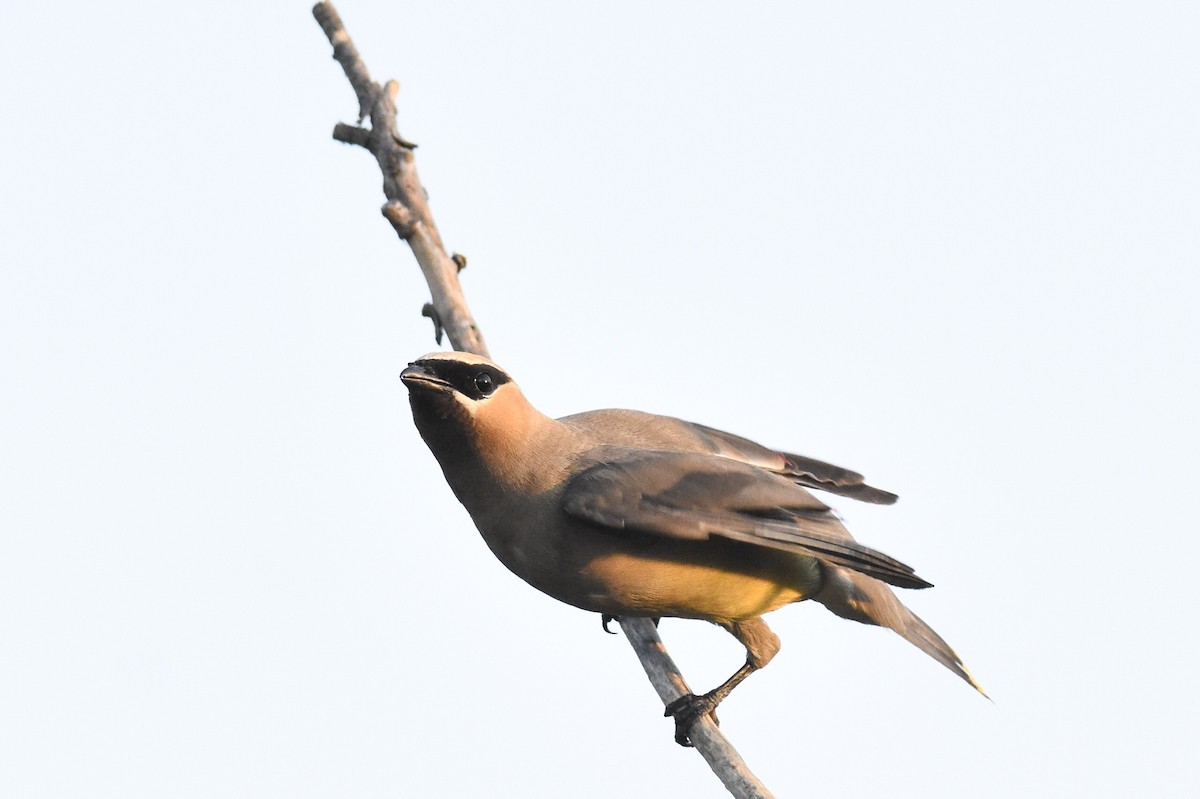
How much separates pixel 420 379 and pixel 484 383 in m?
0.35

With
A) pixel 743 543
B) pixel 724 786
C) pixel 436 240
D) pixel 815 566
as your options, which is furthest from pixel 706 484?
pixel 436 240

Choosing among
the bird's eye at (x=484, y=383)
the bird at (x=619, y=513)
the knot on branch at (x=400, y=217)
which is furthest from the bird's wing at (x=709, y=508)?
the knot on branch at (x=400, y=217)

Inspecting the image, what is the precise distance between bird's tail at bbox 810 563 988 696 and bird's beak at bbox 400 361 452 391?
209 centimetres

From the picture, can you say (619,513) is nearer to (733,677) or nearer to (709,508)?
(709,508)

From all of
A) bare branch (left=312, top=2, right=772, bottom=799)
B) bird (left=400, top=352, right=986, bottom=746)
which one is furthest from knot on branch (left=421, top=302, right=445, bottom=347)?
bird (left=400, top=352, right=986, bottom=746)

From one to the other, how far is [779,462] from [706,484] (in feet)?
3.40

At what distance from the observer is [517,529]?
6.52 metres

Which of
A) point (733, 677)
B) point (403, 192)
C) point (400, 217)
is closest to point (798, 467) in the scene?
point (733, 677)

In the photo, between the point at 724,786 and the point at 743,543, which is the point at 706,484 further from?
the point at 724,786

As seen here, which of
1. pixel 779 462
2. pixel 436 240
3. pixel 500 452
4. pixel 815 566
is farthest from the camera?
pixel 436 240

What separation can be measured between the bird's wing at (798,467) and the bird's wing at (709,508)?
2.27 feet

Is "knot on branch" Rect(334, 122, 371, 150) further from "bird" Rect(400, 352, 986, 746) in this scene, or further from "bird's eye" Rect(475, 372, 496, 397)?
"bird's eye" Rect(475, 372, 496, 397)

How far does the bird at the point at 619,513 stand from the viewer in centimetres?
636

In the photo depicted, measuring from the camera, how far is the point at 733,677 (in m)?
7.36
